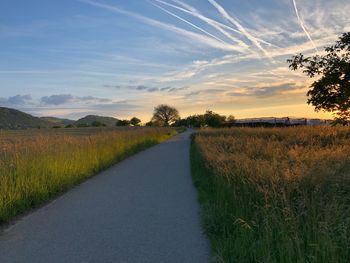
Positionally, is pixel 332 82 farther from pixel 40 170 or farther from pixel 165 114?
pixel 165 114

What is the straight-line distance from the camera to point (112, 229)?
24.6 ft

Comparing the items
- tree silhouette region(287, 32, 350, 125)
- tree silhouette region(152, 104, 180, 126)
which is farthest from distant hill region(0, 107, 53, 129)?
tree silhouette region(287, 32, 350, 125)

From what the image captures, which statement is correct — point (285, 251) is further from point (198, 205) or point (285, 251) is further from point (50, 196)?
point (50, 196)

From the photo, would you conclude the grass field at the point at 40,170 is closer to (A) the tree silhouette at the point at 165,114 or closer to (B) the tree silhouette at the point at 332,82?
(B) the tree silhouette at the point at 332,82

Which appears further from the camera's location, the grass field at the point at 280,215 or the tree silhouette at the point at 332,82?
the tree silhouette at the point at 332,82

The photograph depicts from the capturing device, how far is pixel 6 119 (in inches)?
6152

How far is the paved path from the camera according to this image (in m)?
6.05

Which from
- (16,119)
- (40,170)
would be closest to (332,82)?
(40,170)

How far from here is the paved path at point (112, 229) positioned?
605cm

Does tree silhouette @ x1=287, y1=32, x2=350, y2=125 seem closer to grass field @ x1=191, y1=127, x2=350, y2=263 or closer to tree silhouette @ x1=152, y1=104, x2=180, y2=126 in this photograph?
grass field @ x1=191, y1=127, x2=350, y2=263

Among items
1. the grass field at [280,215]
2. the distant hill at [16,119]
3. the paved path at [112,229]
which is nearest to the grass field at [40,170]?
the paved path at [112,229]

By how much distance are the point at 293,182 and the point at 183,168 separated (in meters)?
10.5

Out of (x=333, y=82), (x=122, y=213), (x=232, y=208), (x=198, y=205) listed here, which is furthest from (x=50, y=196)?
(x=333, y=82)

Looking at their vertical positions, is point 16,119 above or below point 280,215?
above
